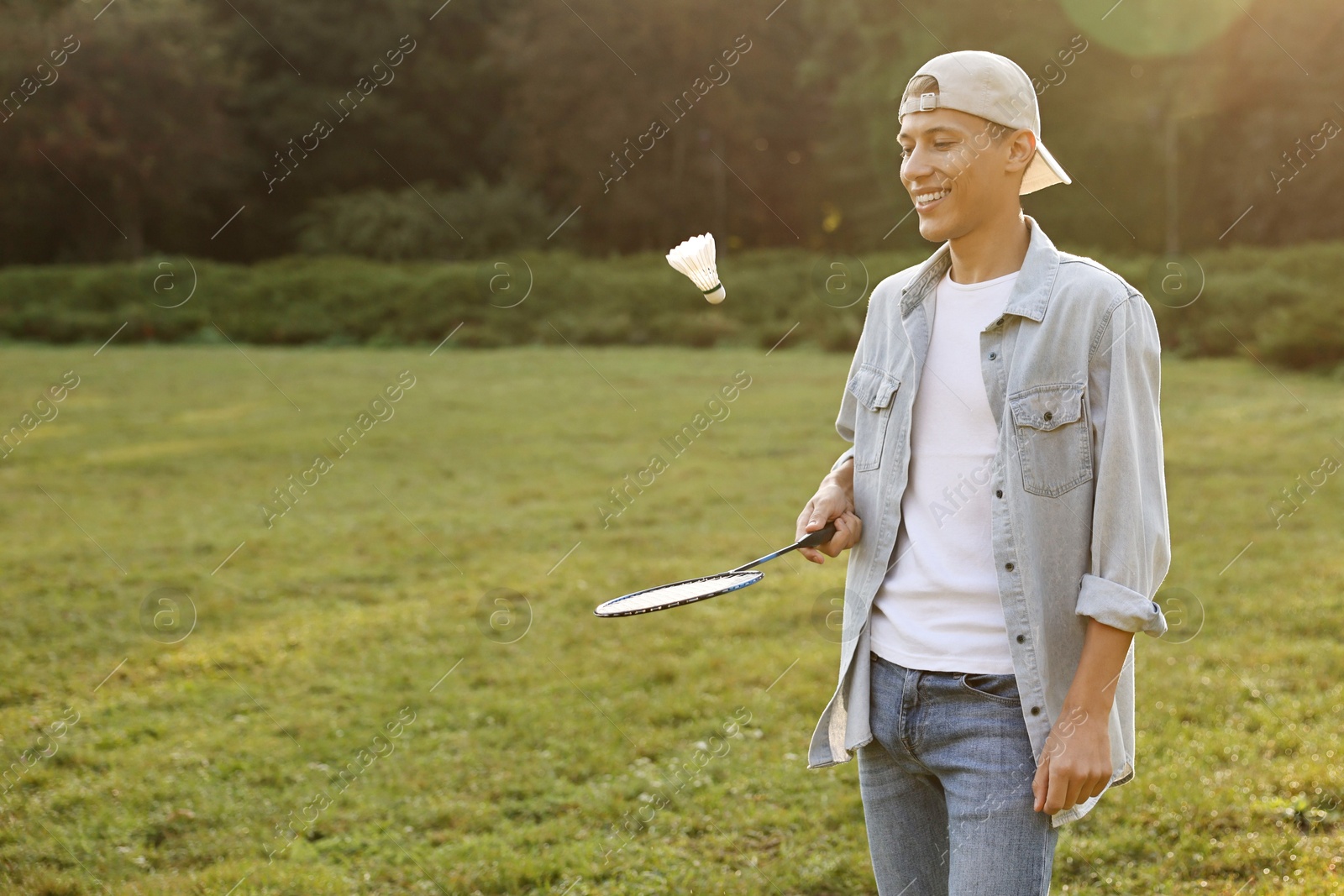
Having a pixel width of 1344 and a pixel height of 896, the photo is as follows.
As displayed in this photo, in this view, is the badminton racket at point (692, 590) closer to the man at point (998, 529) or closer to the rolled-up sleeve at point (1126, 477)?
the man at point (998, 529)

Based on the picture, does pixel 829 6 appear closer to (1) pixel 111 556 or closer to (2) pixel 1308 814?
(1) pixel 111 556

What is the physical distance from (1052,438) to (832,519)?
506mm

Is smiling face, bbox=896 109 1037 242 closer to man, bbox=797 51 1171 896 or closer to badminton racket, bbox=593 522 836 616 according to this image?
man, bbox=797 51 1171 896

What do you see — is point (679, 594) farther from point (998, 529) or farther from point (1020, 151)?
point (1020, 151)

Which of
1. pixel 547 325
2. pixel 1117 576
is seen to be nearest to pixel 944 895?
pixel 1117 576

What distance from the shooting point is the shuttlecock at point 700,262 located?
2357mm

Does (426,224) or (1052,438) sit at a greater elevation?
(426,224)

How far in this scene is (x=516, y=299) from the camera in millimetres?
24031

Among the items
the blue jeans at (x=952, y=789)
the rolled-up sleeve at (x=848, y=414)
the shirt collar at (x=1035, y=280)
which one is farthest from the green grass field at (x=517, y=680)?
the shirt collar at (x=1035, y=280)

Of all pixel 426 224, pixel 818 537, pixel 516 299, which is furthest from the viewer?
pixel 426 224

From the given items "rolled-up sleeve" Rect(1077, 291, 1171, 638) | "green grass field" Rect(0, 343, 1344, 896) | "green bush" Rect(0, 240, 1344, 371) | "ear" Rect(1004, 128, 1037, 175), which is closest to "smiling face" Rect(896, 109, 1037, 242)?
"ear" Rect(1004, 128, 1037, 175)

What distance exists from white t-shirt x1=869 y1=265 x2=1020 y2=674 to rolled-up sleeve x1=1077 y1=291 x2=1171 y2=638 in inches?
7.1

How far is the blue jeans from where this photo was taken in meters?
2.02

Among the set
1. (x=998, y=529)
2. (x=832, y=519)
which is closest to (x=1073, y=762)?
(x=998, y=529)
